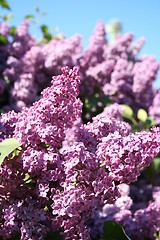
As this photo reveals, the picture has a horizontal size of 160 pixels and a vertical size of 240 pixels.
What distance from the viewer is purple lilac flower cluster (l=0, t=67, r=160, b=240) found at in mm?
993

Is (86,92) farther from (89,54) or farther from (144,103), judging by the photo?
(144,103)

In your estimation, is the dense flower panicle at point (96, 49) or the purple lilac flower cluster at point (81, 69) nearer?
the purple lilac flower cluster at point (81, 69)

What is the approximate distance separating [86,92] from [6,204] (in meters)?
1.50

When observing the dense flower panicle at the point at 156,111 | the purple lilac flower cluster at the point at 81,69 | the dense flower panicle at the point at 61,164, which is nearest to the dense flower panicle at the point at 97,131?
the dense flower panicle at the point at 61,164

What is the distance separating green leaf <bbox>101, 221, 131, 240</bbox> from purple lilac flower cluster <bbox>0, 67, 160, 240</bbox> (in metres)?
0.16

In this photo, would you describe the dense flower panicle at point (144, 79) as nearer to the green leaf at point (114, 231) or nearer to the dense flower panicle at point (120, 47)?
the dense flower panicle at point (120, 47)

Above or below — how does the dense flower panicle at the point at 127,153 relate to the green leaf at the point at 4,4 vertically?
below

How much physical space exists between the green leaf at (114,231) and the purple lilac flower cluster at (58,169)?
0.53 feet

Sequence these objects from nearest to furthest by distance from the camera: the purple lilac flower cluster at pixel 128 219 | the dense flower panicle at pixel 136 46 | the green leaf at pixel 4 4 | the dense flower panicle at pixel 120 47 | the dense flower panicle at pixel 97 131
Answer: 1. the dense flower panicle at pixel 97 131
2. the purple lilac flower cluster at pixel 128 219
3. the green leaf at pixel 4 4
4. the dense flower panicle at pixel 120 47
5. the dense flower panicle at pixel 136 46

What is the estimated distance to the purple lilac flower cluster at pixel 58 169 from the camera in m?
0.99

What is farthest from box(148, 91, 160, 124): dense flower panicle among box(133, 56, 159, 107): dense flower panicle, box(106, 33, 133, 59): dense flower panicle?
box(106, 33, 133, 59): dense flower panicle

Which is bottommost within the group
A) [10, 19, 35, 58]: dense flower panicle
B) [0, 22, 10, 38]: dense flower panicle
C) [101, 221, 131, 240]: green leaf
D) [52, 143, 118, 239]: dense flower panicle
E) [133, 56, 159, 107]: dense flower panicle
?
[101, 221, 131, 240]: green leaf

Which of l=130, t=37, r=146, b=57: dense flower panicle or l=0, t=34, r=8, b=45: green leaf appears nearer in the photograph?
l=0, t=34, r=8, b=45: green leaf

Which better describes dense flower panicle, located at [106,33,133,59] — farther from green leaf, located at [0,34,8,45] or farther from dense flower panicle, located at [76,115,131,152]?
dense flower panicle, located at [76,115,131,152]
